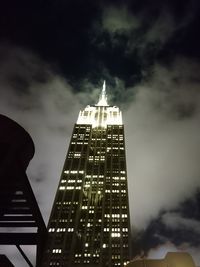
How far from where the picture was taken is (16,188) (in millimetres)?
6961

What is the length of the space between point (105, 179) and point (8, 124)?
139200mm

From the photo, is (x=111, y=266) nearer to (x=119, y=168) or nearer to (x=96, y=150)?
(x=119, y=168)

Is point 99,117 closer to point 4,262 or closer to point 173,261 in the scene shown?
point 173,261

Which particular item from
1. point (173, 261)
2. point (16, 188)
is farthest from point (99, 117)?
point (16, 188)

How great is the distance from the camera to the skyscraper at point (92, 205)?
363 ft

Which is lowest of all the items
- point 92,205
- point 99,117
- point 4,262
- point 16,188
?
point 4,262

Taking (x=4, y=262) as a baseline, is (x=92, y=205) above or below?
above

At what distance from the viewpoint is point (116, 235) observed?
4628 inches

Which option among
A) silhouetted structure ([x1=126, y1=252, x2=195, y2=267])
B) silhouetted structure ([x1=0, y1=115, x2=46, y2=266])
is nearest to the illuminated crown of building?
silhouetted structure ([x1=126, y1=252, x2=195, y2=267])

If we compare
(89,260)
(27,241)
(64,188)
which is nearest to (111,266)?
(89,260)

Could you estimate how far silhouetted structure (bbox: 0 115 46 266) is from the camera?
6543mm

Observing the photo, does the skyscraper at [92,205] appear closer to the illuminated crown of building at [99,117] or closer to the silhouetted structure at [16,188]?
the illuminated crown of building at [99,117]

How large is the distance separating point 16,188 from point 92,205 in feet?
425

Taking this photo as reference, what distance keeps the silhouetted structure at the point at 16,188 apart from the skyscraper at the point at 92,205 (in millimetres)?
107620
